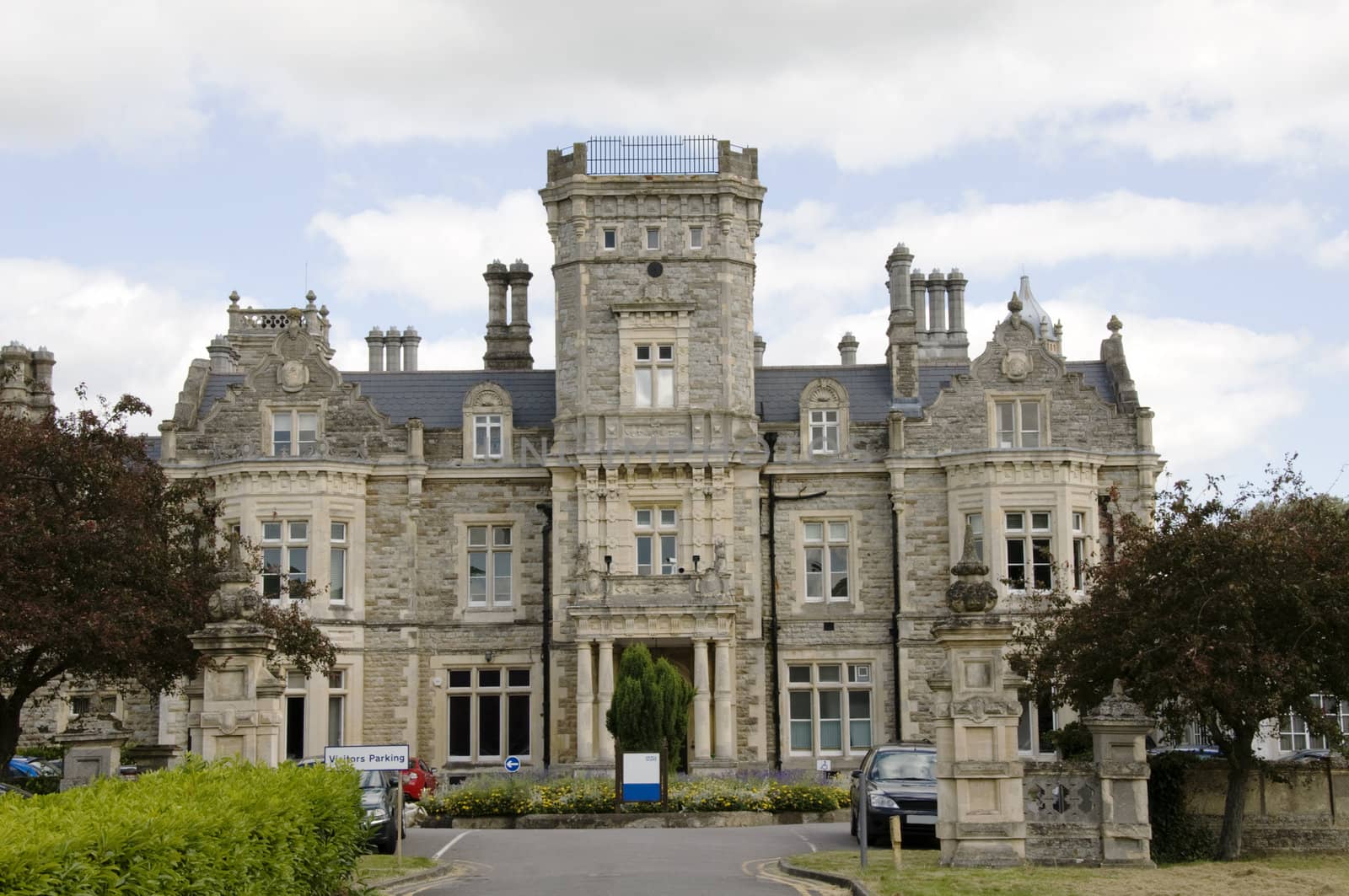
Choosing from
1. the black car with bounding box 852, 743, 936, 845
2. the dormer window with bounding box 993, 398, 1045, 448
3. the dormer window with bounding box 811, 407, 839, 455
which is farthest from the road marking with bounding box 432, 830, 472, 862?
the dormer window with bounding box 993, 398, 1045, 448

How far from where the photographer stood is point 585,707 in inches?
1491

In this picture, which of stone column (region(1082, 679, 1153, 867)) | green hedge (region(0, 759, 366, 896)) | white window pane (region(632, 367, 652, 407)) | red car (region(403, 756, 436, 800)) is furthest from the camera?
white window pane (region(632, 367, 652, 407))

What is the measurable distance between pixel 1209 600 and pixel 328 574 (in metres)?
22.3

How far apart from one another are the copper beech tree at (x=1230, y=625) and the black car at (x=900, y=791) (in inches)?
105

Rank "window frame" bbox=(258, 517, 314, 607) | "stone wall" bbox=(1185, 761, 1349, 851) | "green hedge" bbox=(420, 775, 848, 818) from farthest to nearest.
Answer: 1. "window frame" bbox=(258, 517, 314, 607)
2. "green hedge" bbox=(420, 775, 848, 818)
3. "stone wall" bbox=(1185, 761, 1349, 851)

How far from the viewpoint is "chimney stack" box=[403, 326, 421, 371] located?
54344 millimetres

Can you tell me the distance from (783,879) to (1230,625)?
7.79 metres

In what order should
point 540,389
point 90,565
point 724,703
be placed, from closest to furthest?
point 90,565 < point 724,703 < point 540,389

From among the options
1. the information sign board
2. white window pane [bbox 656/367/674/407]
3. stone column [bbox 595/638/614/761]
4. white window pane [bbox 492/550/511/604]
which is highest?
white window pane [bbox 656/367/674/407]

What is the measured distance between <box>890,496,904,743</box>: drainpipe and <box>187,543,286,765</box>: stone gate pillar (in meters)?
21.8

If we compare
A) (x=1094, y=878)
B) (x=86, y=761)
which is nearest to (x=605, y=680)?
(x=86, y=761)

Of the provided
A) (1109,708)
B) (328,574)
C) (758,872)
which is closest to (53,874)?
(758,872)

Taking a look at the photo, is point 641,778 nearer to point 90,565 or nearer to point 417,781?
point 417,781

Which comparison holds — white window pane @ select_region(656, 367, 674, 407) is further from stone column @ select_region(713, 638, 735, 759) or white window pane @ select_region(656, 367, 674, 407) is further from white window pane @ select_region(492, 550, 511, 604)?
→ stone column @ select_region(713, 638, 735, 759)
